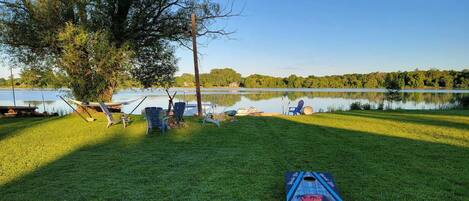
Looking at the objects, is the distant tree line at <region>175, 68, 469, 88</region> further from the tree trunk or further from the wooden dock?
the tree trunk

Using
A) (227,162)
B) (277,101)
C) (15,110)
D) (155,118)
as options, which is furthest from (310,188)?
(277,101)

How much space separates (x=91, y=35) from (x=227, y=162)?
848 cm

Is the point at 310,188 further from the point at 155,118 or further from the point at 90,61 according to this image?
the point at 90,61

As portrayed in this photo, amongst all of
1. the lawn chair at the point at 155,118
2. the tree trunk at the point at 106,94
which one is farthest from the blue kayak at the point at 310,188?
the tree trunk at the point at 106,94

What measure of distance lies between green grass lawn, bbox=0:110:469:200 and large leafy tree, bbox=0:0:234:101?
3.35m

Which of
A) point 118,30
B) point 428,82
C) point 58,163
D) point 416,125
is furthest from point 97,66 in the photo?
point 428,82

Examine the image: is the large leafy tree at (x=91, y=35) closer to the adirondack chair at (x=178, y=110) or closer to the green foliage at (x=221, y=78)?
the adirondack chair at (x=178, y=110)

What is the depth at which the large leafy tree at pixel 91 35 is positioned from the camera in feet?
37.1

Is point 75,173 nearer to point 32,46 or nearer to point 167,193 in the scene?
point 167,193

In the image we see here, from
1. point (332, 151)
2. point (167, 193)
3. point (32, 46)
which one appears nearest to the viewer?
point (167, 193)

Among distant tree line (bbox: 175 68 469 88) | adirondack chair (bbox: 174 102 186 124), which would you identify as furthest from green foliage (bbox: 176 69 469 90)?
adirondack chair (bbox: 174 102 186 124)

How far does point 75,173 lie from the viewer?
480 centimetres

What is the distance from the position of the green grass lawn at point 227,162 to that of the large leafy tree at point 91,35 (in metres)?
3.35

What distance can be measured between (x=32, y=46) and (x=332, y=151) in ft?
35.8
